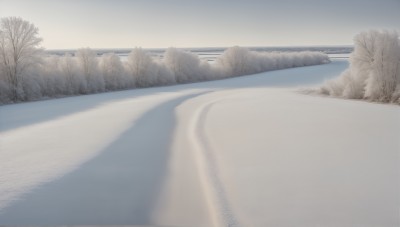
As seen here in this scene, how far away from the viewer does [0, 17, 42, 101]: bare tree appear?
27.0 m

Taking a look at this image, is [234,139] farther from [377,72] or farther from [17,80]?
[17,80]

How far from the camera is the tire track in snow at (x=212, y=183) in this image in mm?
5340

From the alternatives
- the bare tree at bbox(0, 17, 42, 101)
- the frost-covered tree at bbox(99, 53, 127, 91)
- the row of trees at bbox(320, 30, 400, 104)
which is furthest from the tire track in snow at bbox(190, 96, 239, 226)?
the frost-covered tree at bbox(99, 53, 127, 91)

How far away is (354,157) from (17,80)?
25.6 meters

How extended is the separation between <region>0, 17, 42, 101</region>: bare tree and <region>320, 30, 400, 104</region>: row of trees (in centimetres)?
2261

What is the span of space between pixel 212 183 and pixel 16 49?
25.6m

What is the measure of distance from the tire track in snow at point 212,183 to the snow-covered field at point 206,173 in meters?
0.02

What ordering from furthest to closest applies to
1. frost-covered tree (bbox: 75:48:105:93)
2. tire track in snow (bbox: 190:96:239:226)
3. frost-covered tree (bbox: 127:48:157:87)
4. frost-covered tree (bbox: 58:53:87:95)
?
frost-covered tree (bbox: 127:48:157:87) → frost-covered tree (bbox: 75:48:105:93) → frost-covered tree (bbox: 58:53:87:95) → tire track in snow (bbox: 190:96:239:226)

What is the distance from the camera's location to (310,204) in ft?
18.4

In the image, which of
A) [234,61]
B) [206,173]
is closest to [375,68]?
[206,173]

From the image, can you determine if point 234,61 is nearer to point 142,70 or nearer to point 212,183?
point 142,70

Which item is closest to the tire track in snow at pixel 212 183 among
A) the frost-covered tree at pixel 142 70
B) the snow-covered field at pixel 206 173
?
the snow-covered field at pixel 206 173

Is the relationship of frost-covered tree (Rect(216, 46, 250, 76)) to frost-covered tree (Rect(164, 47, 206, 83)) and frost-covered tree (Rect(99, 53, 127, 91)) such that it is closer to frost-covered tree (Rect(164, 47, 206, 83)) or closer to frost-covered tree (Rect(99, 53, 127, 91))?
frost-covered tree (Rect(164, 47, 206, 83))

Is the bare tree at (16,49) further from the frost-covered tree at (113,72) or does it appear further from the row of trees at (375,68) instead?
the row of trees at (375,68)
